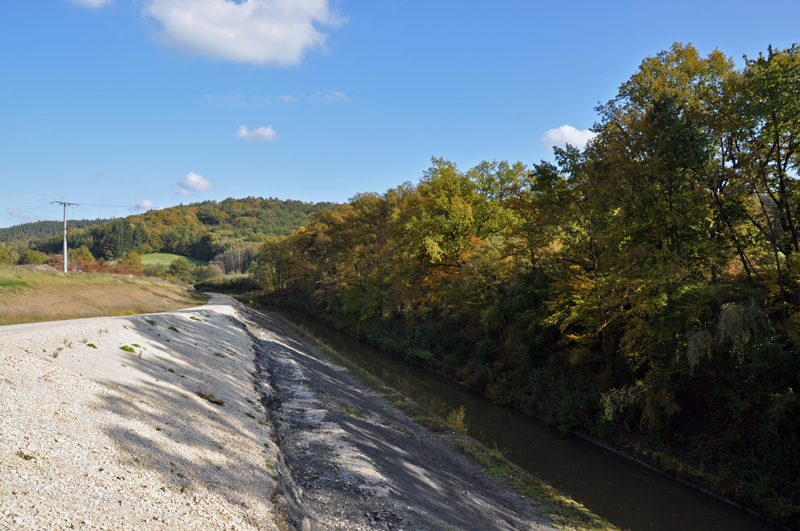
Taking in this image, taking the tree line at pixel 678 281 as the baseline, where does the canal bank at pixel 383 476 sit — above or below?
below

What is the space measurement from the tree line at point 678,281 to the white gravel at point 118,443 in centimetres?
1349

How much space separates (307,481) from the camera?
10.7m

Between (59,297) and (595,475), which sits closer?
(595,475)

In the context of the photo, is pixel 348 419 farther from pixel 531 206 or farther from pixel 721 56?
pixel 721 56

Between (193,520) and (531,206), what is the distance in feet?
60.8

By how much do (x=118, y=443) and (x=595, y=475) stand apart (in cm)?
1500

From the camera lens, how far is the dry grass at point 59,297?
80.1ft

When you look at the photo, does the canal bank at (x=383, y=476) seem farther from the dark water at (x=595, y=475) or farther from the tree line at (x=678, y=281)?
the tree line at (x=678, y=281)

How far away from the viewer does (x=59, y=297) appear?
3053 centimetres

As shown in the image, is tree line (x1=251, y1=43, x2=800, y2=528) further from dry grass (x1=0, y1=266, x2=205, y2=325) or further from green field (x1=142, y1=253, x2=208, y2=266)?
green field (x1=142, y1=253, x2=208, y2=266)

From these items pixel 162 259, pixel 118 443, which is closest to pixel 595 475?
pixel 118 443

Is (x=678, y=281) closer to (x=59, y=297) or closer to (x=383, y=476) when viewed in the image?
(x=383, y=476)

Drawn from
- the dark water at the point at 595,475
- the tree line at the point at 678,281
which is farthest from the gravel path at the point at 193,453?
the tree line at the point at 678,281

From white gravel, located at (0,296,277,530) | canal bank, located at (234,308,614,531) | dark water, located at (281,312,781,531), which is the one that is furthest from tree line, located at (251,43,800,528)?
white gravel, located at (0,296,277,530)
